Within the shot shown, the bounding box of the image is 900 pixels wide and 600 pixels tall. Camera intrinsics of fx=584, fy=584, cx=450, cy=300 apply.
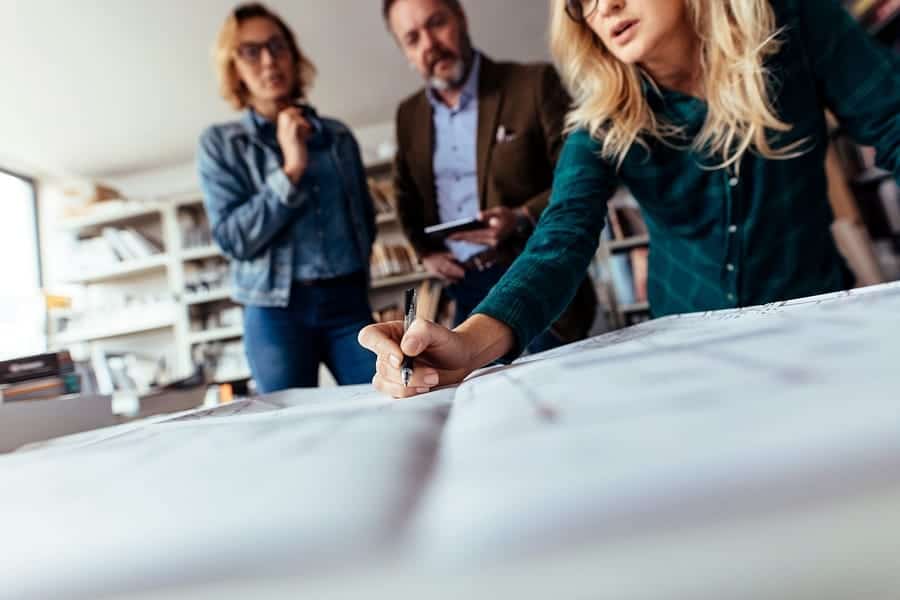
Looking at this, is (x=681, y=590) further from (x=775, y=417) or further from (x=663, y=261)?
(x=663, y=261)

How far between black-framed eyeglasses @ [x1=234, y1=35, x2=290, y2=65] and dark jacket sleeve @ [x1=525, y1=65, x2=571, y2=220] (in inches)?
23.2

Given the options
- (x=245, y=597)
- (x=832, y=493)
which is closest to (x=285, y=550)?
(x=245, y=597)

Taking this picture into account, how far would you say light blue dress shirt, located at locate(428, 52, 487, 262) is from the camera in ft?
4.12

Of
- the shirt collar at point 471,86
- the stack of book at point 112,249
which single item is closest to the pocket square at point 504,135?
the shirt collar at point 471,86

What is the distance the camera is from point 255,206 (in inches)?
47.0

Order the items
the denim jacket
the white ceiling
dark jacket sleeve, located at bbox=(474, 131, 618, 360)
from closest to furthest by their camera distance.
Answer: dark jacket sleeve, located at bbox=(474, 131, 618, 360) → the denim jacket → the white ceiling

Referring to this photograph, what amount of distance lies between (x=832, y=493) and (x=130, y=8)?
A: 303 cm

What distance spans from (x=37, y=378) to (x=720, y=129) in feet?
3.84

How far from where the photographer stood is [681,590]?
0.12 metres

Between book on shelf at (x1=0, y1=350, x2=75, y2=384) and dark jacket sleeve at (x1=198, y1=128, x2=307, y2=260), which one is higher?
dark jacket sleeve at (x1=198, y1=128, x2=307, y2=260)

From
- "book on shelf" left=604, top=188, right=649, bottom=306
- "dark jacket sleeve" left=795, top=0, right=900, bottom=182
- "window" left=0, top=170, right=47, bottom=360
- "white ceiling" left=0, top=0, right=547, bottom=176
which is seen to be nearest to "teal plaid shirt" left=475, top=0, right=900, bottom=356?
"dark jacket sleeve" left=795, top=0, right=900, bottom=182

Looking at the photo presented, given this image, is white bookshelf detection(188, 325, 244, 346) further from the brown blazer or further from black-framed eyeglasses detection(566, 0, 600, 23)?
black-framed eyeglasses detection(566, 0, 600, 23)

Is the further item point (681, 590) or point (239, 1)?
point (239, 1)

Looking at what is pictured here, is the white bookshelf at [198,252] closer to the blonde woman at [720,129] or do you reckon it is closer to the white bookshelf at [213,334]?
the white bookshelf at [213,334]
